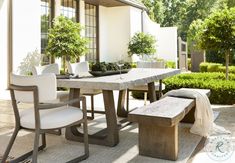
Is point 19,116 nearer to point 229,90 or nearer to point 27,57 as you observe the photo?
point 229,90

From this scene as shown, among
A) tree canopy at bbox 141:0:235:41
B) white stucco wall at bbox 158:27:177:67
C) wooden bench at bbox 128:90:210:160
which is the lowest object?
wooden bench at bbox 128:90:210:160

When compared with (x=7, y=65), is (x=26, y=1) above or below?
above

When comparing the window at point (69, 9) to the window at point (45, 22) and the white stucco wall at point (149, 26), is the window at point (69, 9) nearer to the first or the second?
the window at point (45, 22)

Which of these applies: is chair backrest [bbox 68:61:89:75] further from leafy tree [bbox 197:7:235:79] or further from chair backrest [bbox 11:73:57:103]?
leafy tree [bbox 197:7:235:79]

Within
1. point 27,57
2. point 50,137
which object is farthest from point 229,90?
point 27,57

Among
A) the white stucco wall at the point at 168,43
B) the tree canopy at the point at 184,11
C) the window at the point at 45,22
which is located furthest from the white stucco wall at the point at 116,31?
the tree canopy at the point at 184,11

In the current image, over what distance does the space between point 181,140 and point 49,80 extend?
1881 millimetres

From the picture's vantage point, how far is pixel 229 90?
6090 mm

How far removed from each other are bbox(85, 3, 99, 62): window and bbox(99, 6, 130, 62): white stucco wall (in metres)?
0.90

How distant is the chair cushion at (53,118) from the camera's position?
2669 mm

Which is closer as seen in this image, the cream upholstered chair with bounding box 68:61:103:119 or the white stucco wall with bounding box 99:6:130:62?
the cream upholstered chair with bounding box 68:61:103:119

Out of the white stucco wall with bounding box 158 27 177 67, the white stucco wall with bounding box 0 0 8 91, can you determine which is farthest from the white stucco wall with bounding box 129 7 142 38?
the white stucco wall with bounding box 0 0 8 91

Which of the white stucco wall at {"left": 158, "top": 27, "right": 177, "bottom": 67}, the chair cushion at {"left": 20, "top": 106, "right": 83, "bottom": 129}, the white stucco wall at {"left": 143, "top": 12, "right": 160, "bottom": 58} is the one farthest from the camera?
the white stucco wall at {"left": 158, "top": 27, "right": 177, "bottom": 67}

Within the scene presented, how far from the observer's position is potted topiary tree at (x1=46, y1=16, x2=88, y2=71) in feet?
28.0
